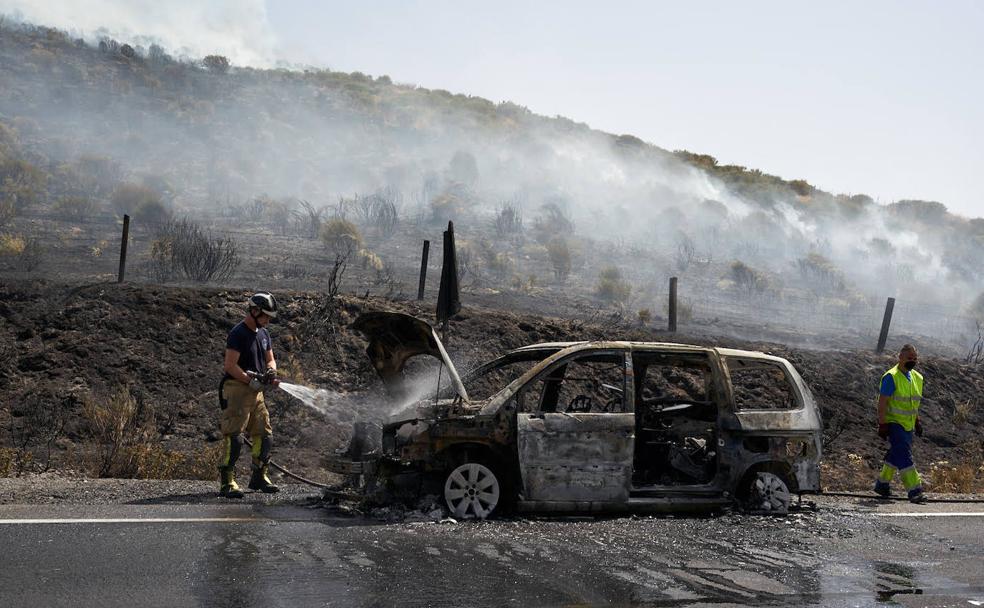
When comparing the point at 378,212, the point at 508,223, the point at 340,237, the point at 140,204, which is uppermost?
the point at 508,223

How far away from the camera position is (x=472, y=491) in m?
8.66

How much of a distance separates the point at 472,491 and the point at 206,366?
8.22m

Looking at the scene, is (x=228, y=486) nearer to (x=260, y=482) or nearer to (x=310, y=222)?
(x=260, y=482)

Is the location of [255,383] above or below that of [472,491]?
above

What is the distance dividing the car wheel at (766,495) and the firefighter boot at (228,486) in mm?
4739

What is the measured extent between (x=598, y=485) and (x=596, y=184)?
40.9m

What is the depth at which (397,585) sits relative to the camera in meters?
6.30

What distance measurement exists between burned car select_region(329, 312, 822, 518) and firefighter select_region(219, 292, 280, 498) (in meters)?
1.11

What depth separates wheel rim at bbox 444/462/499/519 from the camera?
8625mm

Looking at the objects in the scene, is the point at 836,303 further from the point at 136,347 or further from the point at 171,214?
the point at 136,347

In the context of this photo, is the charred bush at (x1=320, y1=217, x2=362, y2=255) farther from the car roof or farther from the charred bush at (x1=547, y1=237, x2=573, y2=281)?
the car roof

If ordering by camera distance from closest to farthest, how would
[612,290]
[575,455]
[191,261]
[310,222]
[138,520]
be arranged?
[138,520] < [575,455] < [191,261] < [612,290] < [310,222]

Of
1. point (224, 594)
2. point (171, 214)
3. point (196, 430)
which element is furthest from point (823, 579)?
point (171, 214)

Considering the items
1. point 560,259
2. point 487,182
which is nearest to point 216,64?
point 487,182
